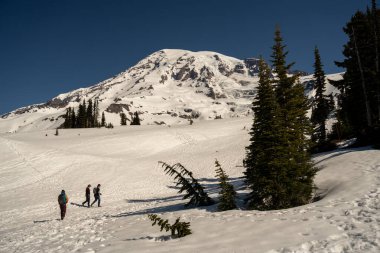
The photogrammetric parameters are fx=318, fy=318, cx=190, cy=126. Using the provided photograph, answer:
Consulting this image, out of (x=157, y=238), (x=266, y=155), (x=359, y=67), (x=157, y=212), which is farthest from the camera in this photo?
(x=359, y=67)

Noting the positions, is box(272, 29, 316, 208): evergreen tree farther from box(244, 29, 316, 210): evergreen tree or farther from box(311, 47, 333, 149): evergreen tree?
box(311, 47, 333, 149): evergreen tree

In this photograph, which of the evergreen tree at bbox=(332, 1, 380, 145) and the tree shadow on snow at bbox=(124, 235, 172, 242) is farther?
the evergreen tree at bbox=(332, 1, 380, 145)

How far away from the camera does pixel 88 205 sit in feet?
86.4

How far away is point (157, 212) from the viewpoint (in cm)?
1811

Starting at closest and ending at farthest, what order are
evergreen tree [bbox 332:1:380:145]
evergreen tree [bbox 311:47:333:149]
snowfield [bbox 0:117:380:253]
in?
snowfield [bbox 0:117:380:253]
evergreen tree [bbox 332:1:380:145]
evergreen tree [bbox 311:47:333:149]

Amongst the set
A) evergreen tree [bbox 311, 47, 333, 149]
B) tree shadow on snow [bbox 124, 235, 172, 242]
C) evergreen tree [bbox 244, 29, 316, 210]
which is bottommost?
tree shadow on snow [bbox 124, 235, 172, 242]

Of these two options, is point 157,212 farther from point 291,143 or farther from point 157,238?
point 291,143

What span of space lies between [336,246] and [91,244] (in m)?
8.27

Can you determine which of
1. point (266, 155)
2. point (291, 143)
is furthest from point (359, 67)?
point (266, 155)

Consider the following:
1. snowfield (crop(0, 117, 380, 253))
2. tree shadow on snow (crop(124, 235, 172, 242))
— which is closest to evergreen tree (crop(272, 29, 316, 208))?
snowfield (crop(0, 117, 380, 253))

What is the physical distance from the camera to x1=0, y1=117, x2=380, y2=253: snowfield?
8.93m

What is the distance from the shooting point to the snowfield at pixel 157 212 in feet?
29.3

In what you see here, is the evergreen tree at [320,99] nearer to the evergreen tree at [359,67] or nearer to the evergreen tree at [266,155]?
the evergreen tree at [359,67]

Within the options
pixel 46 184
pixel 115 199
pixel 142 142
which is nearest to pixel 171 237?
pixel 115 199
